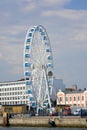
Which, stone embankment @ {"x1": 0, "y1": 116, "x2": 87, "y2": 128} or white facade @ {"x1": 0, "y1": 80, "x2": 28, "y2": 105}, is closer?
stone embankment @ {"x1": 0, "y1": 116, "x2": 87, "y2": 128}

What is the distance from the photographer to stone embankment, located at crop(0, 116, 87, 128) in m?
68.2

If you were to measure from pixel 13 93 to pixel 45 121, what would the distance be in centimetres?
9025

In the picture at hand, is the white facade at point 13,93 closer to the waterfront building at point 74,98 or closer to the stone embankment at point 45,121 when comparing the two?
the waterfront building at point 74,98

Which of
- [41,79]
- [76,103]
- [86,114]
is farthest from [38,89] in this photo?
[76,103]

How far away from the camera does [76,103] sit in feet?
395

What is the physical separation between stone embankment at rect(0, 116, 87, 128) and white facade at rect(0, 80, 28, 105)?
7356 cm

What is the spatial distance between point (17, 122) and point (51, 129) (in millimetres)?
12976

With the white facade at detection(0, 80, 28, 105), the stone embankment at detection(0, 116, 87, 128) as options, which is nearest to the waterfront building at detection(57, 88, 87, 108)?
the white facade at detection(0, 80, 28, 105)

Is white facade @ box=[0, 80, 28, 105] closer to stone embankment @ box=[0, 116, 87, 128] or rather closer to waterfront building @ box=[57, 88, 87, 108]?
waterfront building @ box=[57, 88, 87, 108]

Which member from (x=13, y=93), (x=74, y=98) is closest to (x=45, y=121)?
(x=74, y=98)

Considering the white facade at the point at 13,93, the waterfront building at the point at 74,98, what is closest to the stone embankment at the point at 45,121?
the waterfront building at the point at 74,98

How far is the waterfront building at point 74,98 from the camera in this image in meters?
118

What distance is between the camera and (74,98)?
12069 cm

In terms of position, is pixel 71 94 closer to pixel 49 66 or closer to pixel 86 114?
pixel 49 66
